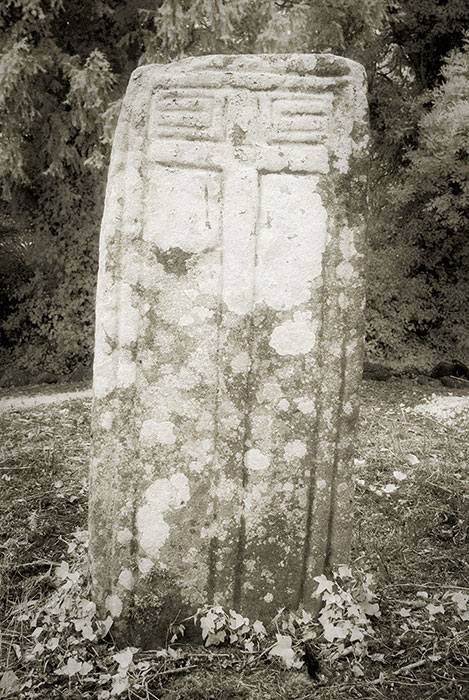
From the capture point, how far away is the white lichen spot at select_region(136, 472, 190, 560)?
2047 millimetres

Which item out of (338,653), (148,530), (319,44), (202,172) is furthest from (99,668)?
(319,44)

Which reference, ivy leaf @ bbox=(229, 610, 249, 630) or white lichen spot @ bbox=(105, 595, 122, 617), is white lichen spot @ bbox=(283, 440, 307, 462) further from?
white lichen spot @ bbox=(105, 595, 122, 617)

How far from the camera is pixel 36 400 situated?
5.61 m

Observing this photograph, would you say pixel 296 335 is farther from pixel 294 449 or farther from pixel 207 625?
pixel 207 625

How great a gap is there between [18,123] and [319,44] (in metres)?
3.69

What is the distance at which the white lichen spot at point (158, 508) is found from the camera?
2.05 meters

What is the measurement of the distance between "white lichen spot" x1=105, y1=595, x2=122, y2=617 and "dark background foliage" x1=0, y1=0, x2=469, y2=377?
5.24 meters

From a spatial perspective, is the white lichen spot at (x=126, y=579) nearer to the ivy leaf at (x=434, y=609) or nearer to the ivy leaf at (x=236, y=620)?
the ivy leaf at (x=236, y=620)

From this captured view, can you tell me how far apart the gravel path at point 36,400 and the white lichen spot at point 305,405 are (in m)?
3.73

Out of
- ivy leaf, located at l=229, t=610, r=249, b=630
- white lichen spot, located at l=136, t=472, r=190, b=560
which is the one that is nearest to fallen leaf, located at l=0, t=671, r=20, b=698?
→ white lichen spot, located at l=136, t=472, r=190, b=560

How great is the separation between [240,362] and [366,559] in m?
1.24

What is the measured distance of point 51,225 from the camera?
7.47 meters

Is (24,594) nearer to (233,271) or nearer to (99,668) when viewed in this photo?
(99,668)

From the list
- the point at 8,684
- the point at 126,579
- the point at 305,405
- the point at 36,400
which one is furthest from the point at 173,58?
the point at 8,684
